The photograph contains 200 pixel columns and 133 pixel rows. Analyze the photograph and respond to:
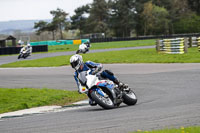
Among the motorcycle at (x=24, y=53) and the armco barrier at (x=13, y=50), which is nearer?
the motorcycle at (x=24, y=53)

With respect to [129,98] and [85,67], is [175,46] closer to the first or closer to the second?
[129,98]

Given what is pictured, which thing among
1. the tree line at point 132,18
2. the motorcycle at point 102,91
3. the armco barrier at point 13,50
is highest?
the tree line at point 132,18

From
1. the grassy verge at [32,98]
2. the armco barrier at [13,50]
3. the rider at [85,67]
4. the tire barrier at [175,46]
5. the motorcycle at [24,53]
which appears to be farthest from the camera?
the armco barrier at [13,50]

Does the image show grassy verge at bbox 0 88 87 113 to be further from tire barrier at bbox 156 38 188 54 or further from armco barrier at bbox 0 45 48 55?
armco barrier at bbox 0 45 48 55

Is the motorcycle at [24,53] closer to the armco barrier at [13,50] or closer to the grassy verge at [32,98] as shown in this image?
the armco barrier at [13,50]

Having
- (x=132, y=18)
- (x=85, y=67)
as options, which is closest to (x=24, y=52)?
(x=85, y=67)

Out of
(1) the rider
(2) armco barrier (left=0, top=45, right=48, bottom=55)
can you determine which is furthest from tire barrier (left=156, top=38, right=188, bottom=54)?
(2) armco barrier (left=0, top=45, right=48, bottom=55)

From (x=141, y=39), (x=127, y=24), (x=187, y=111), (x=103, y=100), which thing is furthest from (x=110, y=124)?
(x=127, y=24)

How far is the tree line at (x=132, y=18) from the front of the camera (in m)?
A: 86.8

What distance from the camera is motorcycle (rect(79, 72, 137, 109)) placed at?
10.4m

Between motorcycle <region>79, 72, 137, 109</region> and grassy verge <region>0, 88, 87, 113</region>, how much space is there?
117 inches

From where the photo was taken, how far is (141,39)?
70.8 meters

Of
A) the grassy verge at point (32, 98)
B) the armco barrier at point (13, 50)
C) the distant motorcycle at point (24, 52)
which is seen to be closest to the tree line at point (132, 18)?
the armco barrier at point (13, 50)

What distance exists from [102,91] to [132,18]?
81714mm
